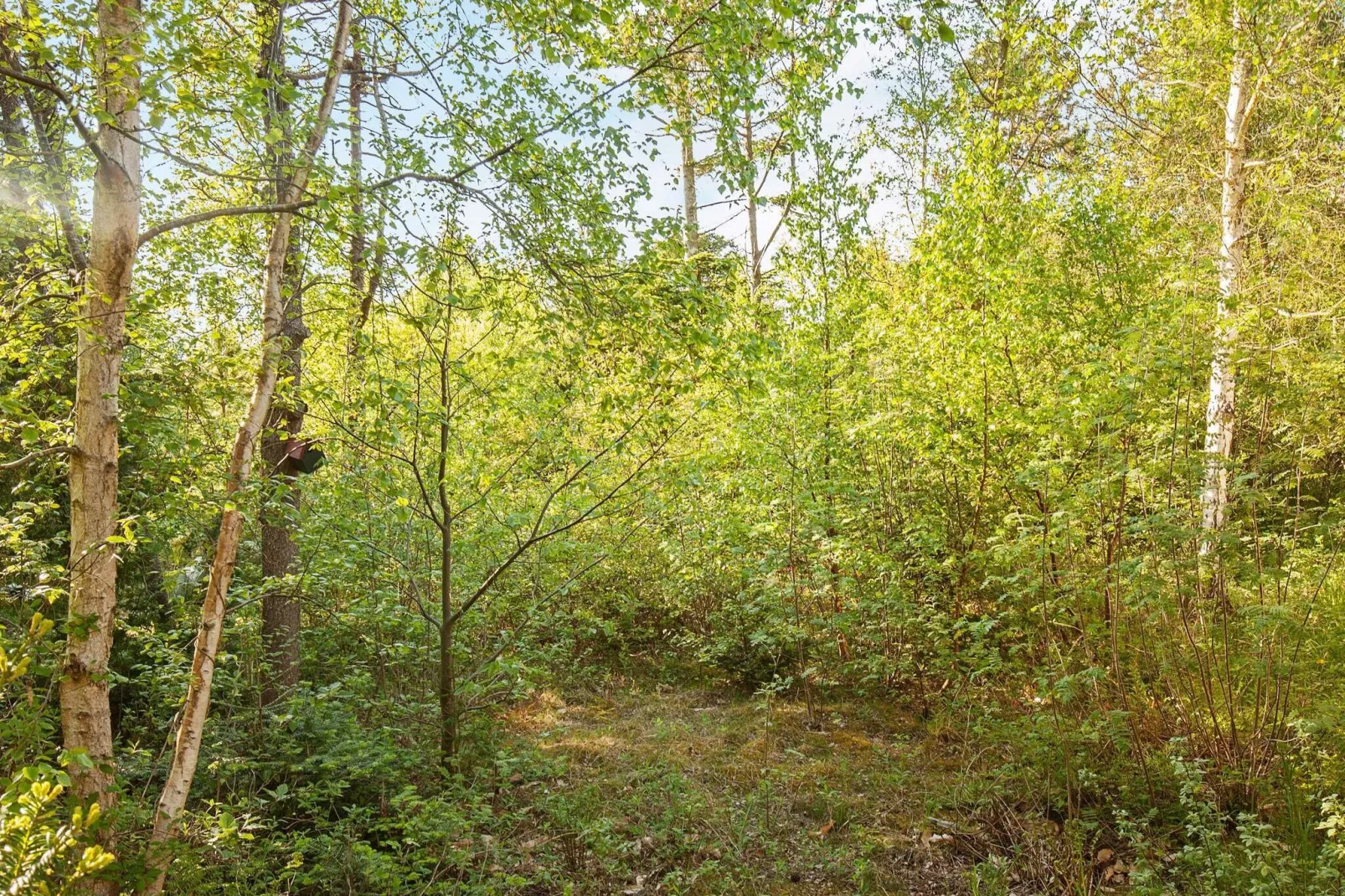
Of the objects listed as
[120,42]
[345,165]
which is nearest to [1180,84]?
[345,165]

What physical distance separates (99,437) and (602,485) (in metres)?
3.53

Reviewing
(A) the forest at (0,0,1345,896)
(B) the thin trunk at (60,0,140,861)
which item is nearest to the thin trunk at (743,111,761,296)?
(A) the forest at (0,0,1345,896)

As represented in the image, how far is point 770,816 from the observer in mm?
4727

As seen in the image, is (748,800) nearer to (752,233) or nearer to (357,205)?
(357,205)

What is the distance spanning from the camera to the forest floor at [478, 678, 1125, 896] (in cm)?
398

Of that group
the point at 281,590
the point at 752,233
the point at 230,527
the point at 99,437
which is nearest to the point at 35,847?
the point at 99,437

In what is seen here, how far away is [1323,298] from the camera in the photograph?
670 centimetres

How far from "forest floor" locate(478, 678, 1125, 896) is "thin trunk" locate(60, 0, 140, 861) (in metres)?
2.24

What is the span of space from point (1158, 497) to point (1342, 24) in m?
7.14

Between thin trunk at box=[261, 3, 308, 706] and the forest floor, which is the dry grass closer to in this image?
the forest floor

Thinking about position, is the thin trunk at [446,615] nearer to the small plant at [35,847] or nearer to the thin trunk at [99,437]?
the thin trunk at [99,437]

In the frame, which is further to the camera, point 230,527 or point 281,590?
point 281,590

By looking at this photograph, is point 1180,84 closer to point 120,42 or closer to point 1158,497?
point 1158,497

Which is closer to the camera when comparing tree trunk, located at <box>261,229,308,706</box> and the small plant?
the small plant
